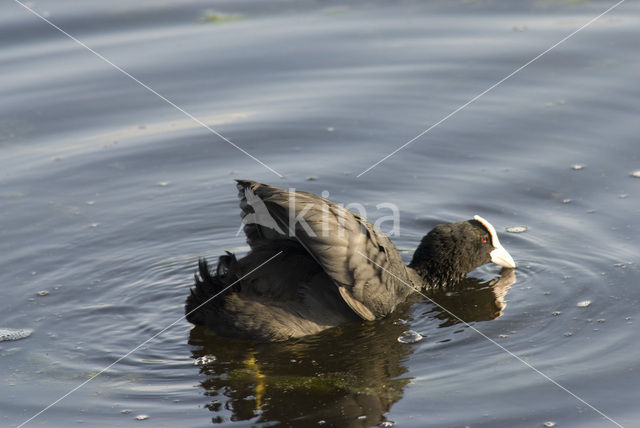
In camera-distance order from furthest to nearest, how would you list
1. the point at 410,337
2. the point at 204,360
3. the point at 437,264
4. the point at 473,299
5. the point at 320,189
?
the point at 320,189 → the point at 437,264 → the point at 473,299 → the point at 410,337 → the point at 204,360

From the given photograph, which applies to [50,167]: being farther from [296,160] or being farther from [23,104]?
[296,160]

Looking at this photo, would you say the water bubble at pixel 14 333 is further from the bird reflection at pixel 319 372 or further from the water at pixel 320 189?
the bird reflection at pixel 319 372

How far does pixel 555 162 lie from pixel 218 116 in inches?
132

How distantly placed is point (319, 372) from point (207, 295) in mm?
861

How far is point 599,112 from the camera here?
8.70m

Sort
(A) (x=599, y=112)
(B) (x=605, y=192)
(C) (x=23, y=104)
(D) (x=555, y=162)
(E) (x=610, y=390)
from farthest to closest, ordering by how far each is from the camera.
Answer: (C) (x=23, y=104), (A) (x=599, y=112), (D) (x=555, y=162), (B) (x=605, y=192), (E) (x=610, y=390)

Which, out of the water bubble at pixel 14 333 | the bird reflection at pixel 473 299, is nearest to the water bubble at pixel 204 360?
the water bubble at pixel 14 333

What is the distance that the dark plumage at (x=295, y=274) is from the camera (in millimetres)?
5438

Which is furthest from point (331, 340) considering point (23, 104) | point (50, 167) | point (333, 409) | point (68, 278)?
point (23, 104)

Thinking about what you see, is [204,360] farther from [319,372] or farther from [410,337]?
[410,337]

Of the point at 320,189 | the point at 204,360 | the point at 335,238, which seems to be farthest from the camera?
the point at 320,189

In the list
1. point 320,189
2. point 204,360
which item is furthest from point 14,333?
point 320,189

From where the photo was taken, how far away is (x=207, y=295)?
569 cm

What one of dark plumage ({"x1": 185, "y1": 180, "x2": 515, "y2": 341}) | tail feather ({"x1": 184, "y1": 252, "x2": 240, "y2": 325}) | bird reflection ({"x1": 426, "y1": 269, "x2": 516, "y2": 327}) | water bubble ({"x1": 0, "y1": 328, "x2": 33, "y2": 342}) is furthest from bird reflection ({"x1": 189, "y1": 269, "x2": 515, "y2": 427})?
water bubble ({"x1": 0, "y1": 328, "x2": 33, "y2": 342})
